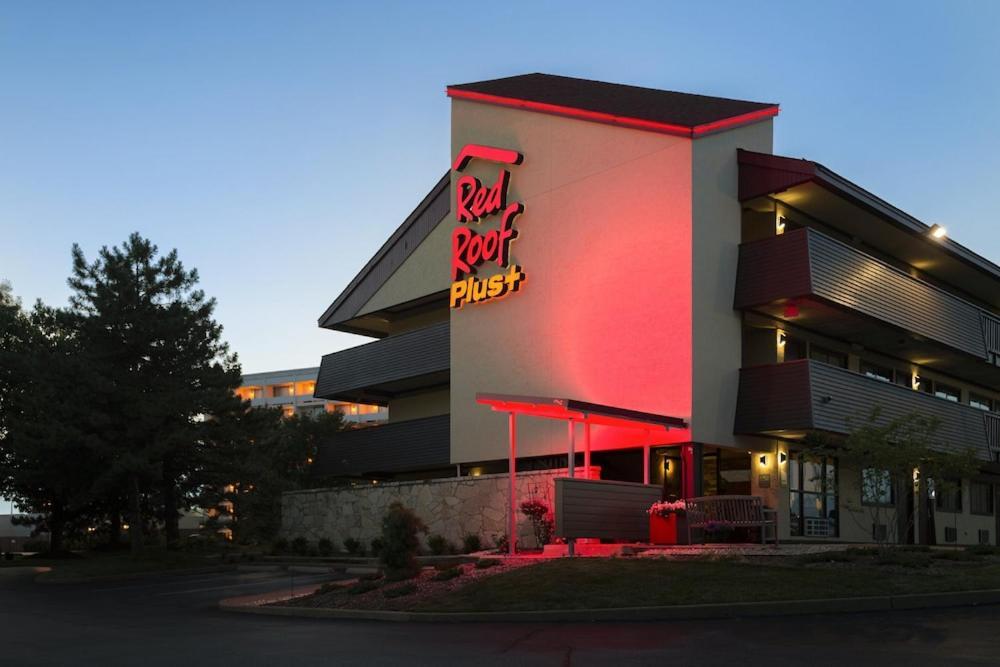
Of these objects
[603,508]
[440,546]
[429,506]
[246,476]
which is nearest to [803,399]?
[603,508]

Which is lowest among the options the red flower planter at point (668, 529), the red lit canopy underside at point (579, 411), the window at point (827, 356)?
the red flower planter at point (668, 529)

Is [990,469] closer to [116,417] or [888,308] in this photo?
[888,308]

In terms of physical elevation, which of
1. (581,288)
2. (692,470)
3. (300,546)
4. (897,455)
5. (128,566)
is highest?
(581,288)

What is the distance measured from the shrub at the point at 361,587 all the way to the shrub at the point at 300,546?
17.8m

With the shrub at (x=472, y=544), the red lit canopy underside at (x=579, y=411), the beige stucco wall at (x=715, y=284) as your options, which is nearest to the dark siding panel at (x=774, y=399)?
the beige stucco wall at (x=715, y=284)

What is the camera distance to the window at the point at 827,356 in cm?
3460

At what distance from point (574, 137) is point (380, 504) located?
543 inches

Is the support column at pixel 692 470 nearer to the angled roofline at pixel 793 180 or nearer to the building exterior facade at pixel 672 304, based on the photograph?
the building exterior facade at pixel 672 304

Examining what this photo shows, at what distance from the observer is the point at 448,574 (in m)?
20.8

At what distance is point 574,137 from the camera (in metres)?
33.6

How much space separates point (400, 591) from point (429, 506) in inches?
556

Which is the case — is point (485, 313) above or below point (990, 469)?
above

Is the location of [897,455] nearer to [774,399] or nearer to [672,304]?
[774,399]

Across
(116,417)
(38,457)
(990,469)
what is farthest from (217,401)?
(990,469)
